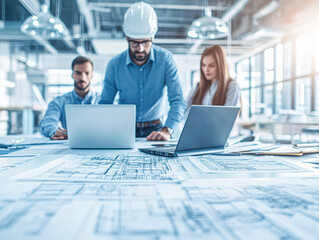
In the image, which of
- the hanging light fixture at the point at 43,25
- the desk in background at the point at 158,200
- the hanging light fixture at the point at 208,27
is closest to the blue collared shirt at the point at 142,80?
the desk in background at the point at 158,200

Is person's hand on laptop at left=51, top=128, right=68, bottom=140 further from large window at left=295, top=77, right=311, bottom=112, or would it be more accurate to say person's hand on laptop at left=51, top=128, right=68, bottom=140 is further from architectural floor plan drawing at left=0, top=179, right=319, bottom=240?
large window at left=295, top=77, right=311, bottom=112

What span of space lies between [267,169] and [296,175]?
8cm

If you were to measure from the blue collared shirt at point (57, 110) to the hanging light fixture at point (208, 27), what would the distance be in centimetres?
164

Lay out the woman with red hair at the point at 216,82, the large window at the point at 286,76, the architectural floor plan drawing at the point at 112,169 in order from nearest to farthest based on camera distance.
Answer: the architectural floor plan drawing at the point at 112,169 < the woman with red hair at the point at 216,82 < the large window at the point at 286,76

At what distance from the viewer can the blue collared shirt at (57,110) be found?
1733 millimetres

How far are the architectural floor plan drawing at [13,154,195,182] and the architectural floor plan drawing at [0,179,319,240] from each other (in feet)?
0.20

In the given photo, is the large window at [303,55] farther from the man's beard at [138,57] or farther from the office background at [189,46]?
the man's beard at [138,57]

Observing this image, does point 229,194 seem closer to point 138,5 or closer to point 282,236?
point 282,236

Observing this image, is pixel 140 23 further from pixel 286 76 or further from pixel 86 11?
pixel 286 76

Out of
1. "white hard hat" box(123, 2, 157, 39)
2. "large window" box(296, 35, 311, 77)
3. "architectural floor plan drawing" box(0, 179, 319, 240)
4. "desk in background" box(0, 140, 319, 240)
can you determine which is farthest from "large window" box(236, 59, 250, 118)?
"architectural floor plan drawing" box(0, 179, 319, 240)

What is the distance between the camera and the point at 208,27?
3.17m

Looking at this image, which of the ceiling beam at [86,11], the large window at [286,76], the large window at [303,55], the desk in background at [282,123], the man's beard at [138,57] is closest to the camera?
the man's beard at [138,57]

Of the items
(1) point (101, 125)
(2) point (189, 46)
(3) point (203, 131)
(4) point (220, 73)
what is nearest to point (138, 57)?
(4) point (220, 73)

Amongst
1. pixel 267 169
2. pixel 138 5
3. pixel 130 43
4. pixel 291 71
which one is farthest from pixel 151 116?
pixel 291 71
